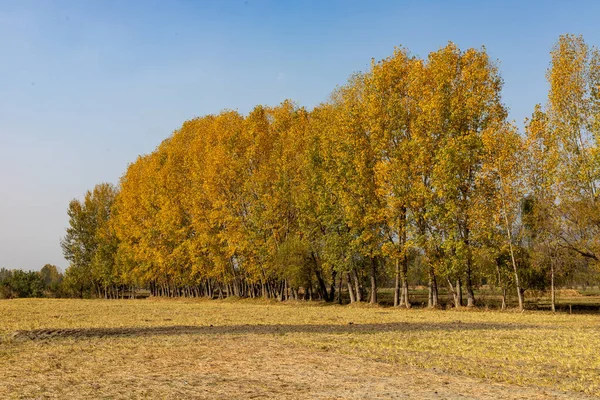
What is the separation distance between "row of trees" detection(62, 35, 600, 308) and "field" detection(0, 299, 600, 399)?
12.5 meters

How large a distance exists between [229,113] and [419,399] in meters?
48.1

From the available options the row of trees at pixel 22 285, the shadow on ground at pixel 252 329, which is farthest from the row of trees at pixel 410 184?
the row of trees at pixel 22 285

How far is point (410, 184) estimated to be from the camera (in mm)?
38656

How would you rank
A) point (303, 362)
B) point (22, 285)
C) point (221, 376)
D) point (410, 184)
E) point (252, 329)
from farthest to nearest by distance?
point (22, 285) → point (410, 184) → point (252, 329) → point (303, 362) → point (221, 376)

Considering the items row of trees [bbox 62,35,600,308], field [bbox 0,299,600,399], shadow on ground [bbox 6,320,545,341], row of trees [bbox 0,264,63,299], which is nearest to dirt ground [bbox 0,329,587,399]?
field [bbox 0,299,600,399]

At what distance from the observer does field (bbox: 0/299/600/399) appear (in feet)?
37.6

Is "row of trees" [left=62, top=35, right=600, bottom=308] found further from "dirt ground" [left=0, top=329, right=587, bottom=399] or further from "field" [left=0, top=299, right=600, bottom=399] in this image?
"dirt ground" [left=0, top=329, right=587, bottom=399]

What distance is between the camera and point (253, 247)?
167 feet

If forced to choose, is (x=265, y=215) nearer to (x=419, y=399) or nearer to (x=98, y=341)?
(x=98, y=341)

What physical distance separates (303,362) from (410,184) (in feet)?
83.6

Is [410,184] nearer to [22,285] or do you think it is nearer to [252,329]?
[252,329]

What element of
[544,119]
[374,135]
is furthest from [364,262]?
[544,119]

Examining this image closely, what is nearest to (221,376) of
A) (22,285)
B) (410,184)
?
(410,184)

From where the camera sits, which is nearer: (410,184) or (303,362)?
(303,362)
